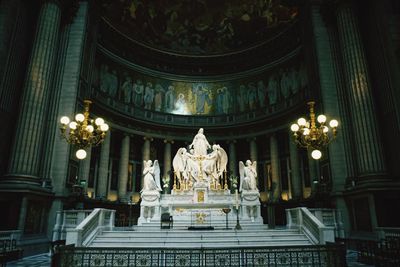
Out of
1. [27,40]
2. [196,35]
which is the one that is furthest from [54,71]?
[196,35]

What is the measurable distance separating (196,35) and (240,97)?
830 centimetres

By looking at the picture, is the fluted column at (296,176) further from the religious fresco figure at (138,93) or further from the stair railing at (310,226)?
the religious fresco figure at (138,93)

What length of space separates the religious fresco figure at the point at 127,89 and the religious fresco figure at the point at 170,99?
4.00 meters

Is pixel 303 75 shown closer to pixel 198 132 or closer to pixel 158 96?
pixel 198 132

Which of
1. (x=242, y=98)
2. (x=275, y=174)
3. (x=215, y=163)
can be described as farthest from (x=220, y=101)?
(x=215, y=163)

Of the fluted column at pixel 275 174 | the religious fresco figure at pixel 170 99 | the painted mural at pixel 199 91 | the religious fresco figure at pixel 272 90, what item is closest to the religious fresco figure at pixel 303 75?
the painted mural at pixel 199 91

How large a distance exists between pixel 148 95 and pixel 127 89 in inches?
91.7

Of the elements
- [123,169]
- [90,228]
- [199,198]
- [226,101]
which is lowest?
[90,228]

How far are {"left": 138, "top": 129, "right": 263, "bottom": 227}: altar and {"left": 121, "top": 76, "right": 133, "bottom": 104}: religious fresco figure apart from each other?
46.7ft

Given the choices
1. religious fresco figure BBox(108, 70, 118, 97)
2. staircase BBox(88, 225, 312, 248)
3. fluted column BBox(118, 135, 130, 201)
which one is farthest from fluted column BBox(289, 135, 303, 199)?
religious fresco figure BBox(108, 70, 118, 97)

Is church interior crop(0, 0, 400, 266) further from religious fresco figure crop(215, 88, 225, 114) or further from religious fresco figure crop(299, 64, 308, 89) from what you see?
religious fresco figure crop(215, 88, 225, 114)

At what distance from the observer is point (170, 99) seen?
30.8m

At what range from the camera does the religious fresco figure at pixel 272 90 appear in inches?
1105

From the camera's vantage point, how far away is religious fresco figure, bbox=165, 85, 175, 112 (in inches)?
1199
